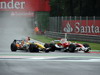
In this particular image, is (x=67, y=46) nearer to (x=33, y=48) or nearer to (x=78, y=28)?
(x=33, y=48)

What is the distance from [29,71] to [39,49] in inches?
337

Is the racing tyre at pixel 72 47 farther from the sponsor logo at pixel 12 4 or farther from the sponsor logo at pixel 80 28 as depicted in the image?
the sponsor logo at pixel 12 4

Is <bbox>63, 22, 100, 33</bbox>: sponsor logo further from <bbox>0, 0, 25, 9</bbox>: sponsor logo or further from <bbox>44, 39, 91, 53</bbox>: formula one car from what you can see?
<bbox>0, 0, 25, 9</bbox>: sponsor logo

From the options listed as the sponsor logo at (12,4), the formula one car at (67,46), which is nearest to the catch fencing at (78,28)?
the formula one car at (67,46)

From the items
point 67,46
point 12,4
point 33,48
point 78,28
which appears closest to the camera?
point 33,48

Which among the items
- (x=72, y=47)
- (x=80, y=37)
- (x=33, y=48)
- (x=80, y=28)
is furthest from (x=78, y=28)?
(x=33, y=48)

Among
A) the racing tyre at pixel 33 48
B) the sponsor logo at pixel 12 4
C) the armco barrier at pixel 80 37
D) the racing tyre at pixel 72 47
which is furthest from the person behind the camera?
the sponsor logo at pixel 12 4

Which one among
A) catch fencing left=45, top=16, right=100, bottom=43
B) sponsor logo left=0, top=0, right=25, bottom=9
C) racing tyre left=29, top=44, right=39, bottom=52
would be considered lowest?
racing tyre left=29, top=44, right=39, bottom=52

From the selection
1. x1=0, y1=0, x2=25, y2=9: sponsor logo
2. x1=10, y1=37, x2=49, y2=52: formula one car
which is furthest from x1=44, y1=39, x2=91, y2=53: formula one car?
x1=0, y1=0, x2=25, y2=9: sponsor logo

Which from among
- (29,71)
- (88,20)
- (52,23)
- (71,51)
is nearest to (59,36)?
(88,20)

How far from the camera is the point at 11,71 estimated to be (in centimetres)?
1259

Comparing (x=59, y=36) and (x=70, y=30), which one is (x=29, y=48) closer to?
(x=59, y=36)

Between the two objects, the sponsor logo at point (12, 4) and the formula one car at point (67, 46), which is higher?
the sponsor logo at point (12, 4)

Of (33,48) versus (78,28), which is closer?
(33,48)
